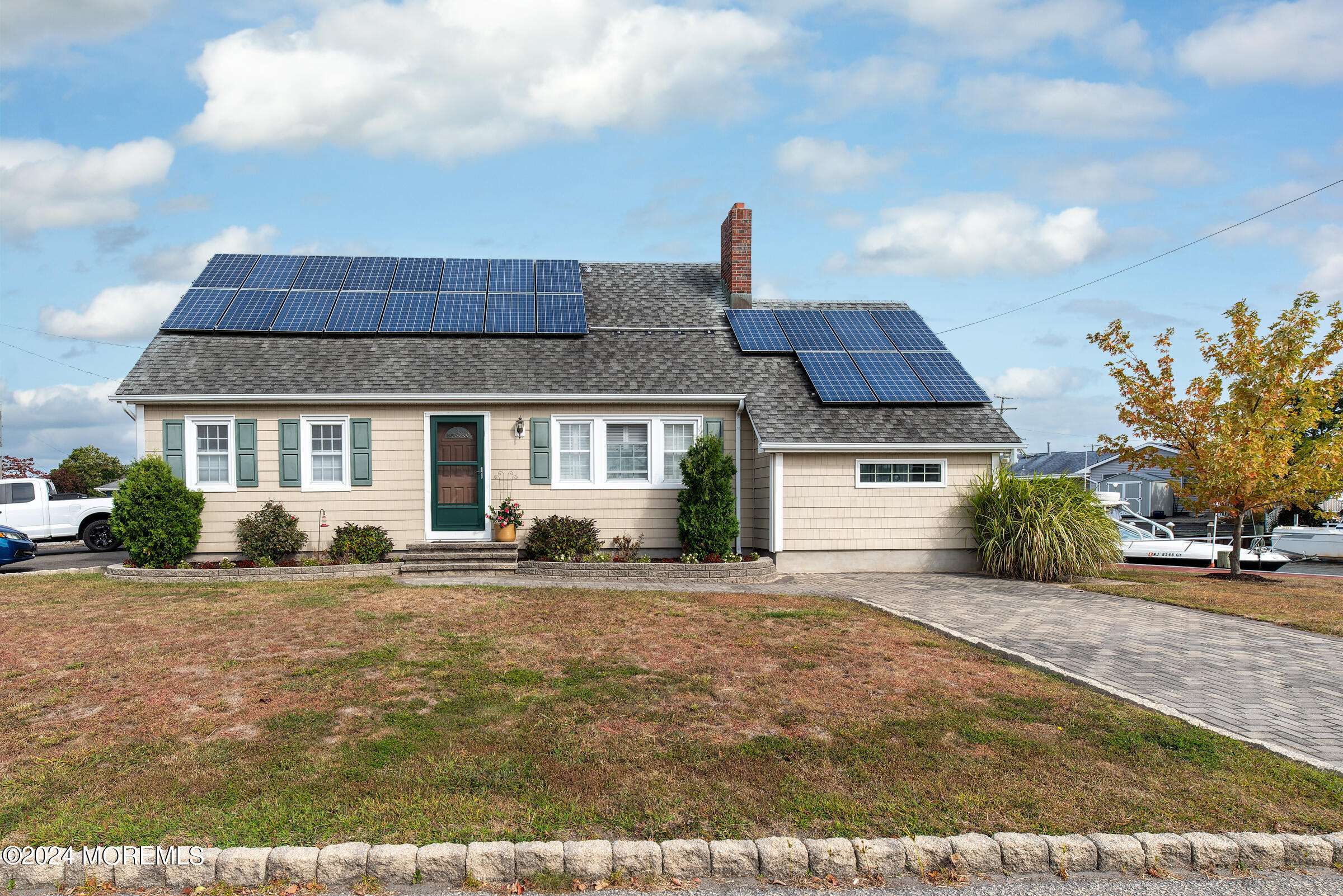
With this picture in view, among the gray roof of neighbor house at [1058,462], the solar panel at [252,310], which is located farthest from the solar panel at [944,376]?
the gray roof of neighbor house at [1058,462]

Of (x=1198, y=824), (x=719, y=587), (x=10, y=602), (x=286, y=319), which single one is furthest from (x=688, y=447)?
(x=1198, y=824)

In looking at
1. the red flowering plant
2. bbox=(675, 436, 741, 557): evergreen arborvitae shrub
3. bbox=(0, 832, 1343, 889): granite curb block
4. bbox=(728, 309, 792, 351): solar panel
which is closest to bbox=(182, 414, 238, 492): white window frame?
the red flowering plant

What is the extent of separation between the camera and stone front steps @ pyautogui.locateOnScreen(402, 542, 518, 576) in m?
13.7

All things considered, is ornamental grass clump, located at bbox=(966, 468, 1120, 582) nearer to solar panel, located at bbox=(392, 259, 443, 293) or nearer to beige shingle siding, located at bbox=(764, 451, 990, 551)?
beige shingle siding, located at bbox=(764, 451, 990, 551)

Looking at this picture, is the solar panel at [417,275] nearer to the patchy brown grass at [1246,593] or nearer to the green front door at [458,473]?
the green front door at [458,473]

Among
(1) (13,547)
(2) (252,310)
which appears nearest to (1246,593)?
(2) (252,310)

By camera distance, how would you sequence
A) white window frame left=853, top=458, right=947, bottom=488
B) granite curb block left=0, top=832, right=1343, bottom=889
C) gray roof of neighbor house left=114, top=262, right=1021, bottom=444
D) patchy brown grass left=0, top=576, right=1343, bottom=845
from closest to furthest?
granite curb block left=0, top=832, right=1343, bottom=889 → patchy brown grass left=0, top=576, right=1343, bottom=845 → gray roof of neighbor house left=114, top=262, right=1021, bottom=444 → white window frame left=853, top=458, right=947, bottom=488

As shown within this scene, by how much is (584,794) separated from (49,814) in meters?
2.76

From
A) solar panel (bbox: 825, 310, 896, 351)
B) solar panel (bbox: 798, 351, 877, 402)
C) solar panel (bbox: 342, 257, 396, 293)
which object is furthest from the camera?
solar panel (bbox: 342, 257, 396, 293)

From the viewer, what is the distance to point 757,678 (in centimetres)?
688

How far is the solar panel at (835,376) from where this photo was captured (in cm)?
1562

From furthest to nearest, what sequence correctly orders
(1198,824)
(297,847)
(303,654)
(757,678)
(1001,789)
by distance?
(303,654), (757,678), (1001,789), (1198,824), (297,847)

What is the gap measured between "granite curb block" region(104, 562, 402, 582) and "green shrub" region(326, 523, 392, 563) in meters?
0.57

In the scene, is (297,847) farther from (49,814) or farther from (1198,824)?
(1198,824)
